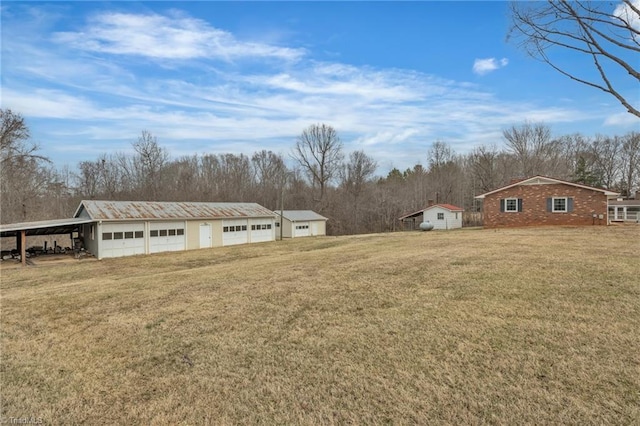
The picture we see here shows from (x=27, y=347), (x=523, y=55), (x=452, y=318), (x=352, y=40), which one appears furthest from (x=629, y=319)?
(x=352, y=40)

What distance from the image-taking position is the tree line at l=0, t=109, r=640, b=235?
134 ft

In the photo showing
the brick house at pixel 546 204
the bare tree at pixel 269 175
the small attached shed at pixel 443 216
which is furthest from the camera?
the bare tree at pixel 269 175

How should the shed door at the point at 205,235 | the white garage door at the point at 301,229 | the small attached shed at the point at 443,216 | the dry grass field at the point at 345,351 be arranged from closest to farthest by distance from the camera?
the dry grass field at the point at 345,351, the shed door at the point at 205,235, the small attached shed at the point at 443,216, the white garage door at the point at 301,229

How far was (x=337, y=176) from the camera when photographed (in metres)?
50.0

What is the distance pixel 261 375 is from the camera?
169 inches

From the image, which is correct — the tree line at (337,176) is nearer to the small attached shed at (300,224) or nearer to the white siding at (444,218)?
the small attached shed at (300,224)

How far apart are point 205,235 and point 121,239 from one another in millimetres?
5860

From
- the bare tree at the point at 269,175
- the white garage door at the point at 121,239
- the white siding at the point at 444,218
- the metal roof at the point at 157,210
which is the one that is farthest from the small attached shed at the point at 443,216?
the white garage door at the point at 121,239

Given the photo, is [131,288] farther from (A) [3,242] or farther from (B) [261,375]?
(A) [3,242]

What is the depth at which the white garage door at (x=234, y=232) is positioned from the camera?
27.1 m

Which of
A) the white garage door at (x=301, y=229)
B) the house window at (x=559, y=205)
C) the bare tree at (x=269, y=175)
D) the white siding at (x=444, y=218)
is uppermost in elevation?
the bare tree at (x=269, y=175)

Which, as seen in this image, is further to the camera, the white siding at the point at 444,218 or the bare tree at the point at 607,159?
the bare tree at the point at 607,159

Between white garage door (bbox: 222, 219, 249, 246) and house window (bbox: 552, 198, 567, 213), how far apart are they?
22976 millimetres

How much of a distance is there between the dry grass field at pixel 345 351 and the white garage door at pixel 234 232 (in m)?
18.0
